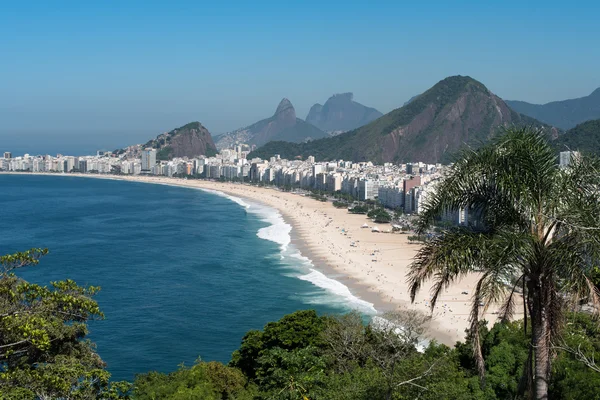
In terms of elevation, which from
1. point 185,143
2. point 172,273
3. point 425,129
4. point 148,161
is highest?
point 425,129

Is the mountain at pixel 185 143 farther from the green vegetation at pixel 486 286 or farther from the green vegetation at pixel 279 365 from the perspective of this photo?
the green vegetation at pixel 486 286

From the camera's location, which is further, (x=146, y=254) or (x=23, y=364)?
(x=146, y=254)

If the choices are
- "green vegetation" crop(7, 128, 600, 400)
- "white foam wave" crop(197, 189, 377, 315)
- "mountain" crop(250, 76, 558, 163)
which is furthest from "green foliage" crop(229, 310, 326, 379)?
"mountain" crop(250, 76, 558, 163)

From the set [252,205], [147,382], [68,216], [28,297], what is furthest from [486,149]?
[252,205]

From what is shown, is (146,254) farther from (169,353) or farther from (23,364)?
(23,364)

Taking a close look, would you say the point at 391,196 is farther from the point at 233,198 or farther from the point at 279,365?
the point at 279,365

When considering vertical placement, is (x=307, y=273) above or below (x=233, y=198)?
below

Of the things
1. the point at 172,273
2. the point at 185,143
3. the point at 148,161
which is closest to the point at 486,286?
the point at 172,273
